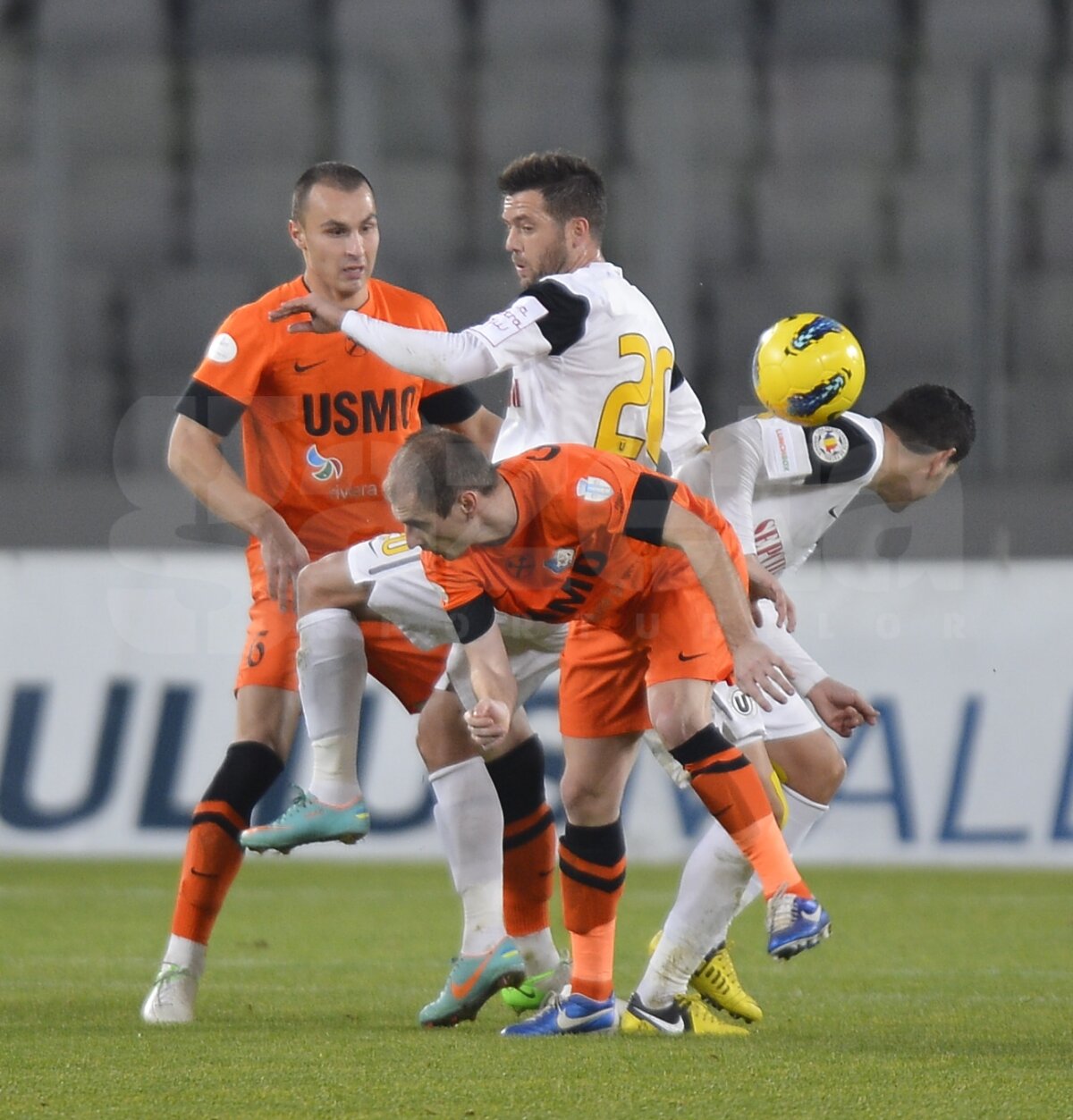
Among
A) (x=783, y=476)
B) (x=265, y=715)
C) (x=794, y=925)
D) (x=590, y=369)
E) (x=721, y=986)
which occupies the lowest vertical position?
(x=721, y=986)

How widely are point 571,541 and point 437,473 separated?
351 mm

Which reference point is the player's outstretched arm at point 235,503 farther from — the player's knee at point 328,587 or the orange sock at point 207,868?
the orange sock at point 207,868

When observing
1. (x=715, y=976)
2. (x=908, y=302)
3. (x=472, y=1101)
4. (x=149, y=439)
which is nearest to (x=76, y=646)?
(x=149, y=439)

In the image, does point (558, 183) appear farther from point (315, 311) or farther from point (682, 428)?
point (682, 428)

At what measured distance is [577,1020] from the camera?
453 cm

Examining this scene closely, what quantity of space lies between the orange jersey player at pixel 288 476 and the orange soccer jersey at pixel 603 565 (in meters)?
0.68

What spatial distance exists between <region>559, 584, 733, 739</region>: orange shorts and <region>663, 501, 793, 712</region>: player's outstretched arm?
182 millimetres

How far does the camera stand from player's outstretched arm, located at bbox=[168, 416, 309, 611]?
4715 mm

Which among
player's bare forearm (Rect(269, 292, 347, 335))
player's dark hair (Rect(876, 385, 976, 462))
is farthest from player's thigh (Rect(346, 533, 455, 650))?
player's dark hair (Rect(876, 385, 976, 462))

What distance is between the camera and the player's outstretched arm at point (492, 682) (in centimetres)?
393

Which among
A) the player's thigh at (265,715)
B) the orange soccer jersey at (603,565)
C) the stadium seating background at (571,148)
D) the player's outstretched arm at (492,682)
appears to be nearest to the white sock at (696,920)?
the orange soccer jersey at (603,565)

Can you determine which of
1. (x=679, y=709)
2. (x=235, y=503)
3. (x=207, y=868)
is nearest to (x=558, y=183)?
(x=235, y=503)

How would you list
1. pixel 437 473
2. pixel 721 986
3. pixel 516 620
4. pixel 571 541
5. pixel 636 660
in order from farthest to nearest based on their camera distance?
1. pixel 721 986
2. pixel 516 620
3. pixel 636 660
4. pixel 571 541
5. pixel 437 473

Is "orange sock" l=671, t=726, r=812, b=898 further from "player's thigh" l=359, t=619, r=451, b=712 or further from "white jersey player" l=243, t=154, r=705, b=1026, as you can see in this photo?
"player's thigh" l=359, t=619, r=451, b=712
